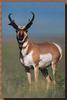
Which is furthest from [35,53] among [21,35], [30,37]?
[21,35]

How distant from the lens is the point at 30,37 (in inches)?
432

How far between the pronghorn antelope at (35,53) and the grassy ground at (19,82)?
0.14 metres

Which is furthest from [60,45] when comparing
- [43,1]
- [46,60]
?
[43,1]

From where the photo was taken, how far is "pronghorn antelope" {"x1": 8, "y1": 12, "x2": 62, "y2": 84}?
1097 centimetres

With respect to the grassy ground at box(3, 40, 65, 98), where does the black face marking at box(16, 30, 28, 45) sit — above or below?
above

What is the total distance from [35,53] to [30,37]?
1.37 feet

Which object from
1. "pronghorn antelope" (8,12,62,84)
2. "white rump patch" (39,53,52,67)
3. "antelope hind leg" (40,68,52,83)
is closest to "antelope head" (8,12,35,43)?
"pronghorn antelope" (8,12,62,84)

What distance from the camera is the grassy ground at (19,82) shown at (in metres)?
10.9

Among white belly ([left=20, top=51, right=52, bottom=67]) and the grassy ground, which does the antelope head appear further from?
white belly ([left=20, top=51, right=52, bottom=67])

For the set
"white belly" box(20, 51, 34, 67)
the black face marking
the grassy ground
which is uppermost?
the black face marking

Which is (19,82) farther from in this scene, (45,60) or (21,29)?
(21,29)

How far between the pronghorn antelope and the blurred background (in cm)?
10

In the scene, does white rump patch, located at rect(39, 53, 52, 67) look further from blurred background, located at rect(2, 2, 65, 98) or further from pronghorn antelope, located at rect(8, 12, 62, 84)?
blurred background, located at rect(2, 2, 65, 98)

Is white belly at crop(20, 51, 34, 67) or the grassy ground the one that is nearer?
the grassy ground
